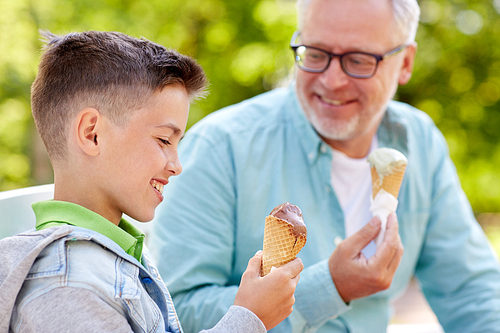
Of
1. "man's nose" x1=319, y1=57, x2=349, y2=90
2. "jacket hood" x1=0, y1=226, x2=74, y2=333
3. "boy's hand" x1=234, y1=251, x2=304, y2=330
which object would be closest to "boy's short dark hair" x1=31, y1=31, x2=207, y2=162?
"jacket hood" x1=0, y1=226, x2=74, y2=333

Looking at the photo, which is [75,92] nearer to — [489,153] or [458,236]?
[458,236]

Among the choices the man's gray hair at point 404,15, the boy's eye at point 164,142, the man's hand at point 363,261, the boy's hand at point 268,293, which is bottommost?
the man's hand at point 363,261

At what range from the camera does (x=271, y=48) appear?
6273 mm

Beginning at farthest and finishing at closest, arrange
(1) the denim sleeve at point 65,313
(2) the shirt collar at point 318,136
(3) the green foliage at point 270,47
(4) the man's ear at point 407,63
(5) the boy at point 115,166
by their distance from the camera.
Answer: (3) the green foliage at point 270,47, (4) the man's ear at point 407,63, (2) the shirt collar at point 318,136, (5) the boy at point 115,166, (1) the denim sleeve at point 65,313

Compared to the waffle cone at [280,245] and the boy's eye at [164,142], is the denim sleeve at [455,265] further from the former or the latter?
the boy's eye at [164,142]

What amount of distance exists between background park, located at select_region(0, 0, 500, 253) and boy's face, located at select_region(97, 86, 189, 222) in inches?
199

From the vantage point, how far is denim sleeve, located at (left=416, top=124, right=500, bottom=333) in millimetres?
2281

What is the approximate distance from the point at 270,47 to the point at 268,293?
18.0ft

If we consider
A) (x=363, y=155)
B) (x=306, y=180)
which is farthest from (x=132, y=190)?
(x=363, y=155)

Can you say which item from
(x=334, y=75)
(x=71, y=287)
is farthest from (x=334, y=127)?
(x=71, y=287)

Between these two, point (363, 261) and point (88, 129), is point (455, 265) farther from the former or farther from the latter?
point (88, 129)

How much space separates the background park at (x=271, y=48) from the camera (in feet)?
20.7

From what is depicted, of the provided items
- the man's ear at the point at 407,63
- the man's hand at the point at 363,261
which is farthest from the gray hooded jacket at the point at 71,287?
the man's ear at the point at 407,63

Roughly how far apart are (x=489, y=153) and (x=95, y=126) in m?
6.64
